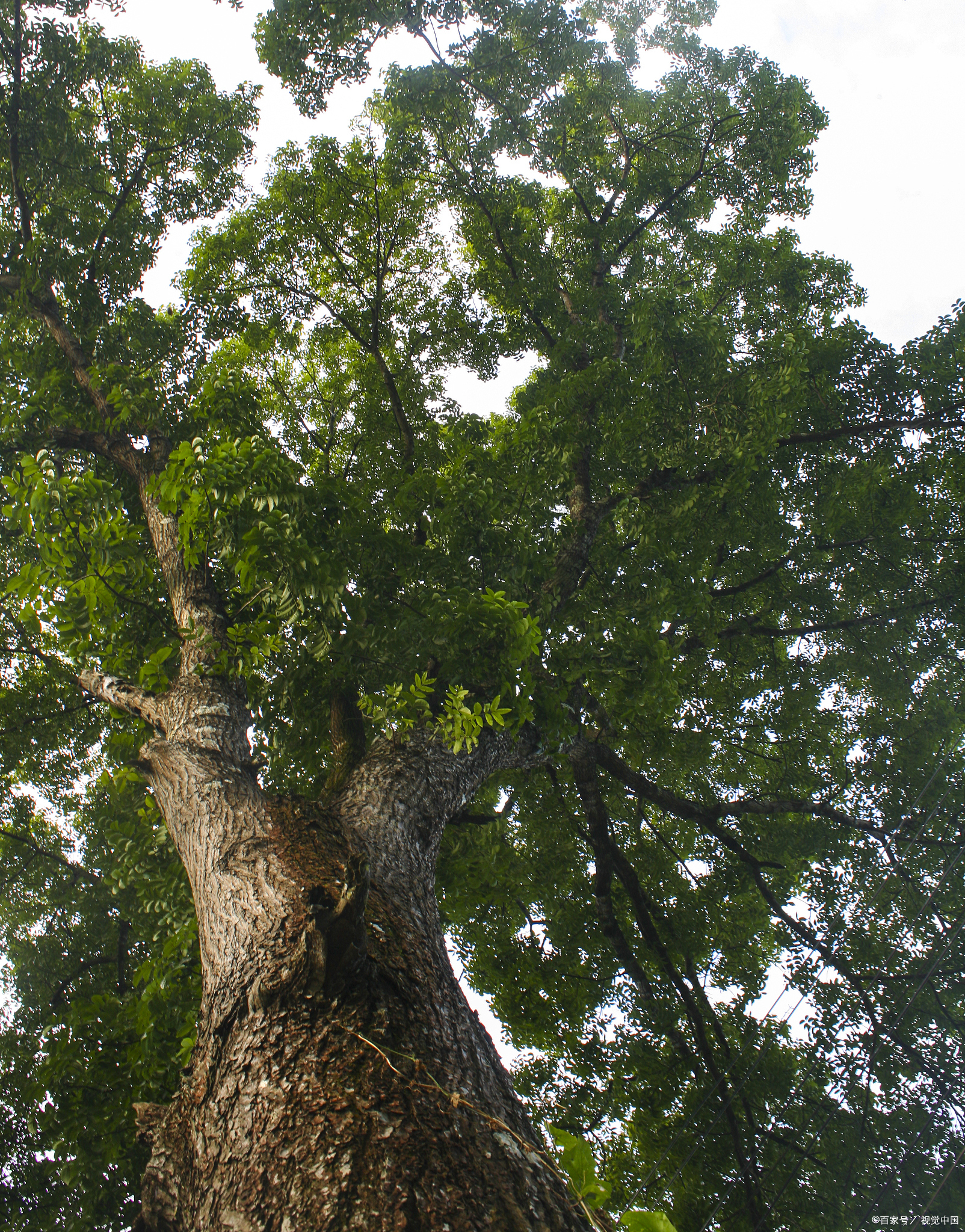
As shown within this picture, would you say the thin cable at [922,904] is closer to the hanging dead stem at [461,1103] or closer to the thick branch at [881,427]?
the thick branch at [881,427]

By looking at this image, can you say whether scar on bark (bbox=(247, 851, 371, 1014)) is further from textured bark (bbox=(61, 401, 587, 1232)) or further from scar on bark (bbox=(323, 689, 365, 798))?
scar on bark (bbox=(323, 689, 365, 798))

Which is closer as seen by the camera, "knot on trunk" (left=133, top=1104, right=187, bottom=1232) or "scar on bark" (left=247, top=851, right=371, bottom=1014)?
"knot on trunk" (left=133, top=1104, right=187, bottom=1232)

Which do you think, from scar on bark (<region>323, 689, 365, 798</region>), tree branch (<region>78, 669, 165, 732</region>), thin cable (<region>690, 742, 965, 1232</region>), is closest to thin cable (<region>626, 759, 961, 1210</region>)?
thin cable (<region>690, 742, 965, 1232</region>)

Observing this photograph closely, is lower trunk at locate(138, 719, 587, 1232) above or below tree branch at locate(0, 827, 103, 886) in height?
below

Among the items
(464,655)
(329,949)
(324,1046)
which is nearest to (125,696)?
(464,655)

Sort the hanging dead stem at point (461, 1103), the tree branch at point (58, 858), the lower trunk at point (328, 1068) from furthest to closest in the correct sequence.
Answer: the tree branch at point (58, 858) → the hanging dead stem at point (461, 1103) → the lower trunk at point (328, 1068)

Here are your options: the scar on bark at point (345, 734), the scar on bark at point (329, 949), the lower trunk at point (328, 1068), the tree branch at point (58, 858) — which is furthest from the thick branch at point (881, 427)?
the tree branch at point (58, 858)

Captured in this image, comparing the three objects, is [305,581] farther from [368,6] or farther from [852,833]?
[368,6]

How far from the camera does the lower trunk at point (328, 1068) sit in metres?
1.43

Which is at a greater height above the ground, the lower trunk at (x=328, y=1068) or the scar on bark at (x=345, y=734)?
the scar on bark at (x=345, y=734)

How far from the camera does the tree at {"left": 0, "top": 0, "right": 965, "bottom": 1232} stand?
8.02ft

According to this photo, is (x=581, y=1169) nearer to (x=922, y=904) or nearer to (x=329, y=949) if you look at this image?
(x=329, y=949)

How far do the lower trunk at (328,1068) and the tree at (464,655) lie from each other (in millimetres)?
15

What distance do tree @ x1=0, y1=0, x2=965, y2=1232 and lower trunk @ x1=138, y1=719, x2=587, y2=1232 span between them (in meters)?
0.02
